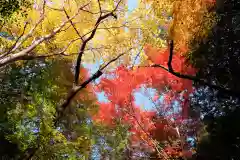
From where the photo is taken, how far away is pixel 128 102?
1172cm

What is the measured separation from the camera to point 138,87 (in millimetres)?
12086

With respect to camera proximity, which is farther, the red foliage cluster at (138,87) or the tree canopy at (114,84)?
the red foliage cluster at (138,87)

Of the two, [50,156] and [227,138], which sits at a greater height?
[227,138]

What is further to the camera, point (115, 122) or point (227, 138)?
point (115, 122)

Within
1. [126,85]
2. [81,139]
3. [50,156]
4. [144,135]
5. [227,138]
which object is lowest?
[50,156]

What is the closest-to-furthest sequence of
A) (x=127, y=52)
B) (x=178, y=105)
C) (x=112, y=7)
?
(x=112, y=7), (x=127, y=52), (x=178, y=105)

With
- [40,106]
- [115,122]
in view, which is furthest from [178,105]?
[40,106]

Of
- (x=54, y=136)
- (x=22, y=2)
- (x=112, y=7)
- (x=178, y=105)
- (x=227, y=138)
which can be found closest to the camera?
(x=22, y=2)

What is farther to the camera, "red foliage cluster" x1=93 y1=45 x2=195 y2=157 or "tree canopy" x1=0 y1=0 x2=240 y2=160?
"red foliage cluster" x1=93 y1=45 x2=195 y2=157

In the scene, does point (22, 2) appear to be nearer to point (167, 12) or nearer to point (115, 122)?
point (167, 12)

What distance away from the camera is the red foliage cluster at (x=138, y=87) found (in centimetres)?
1154

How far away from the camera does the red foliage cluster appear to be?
11539mm

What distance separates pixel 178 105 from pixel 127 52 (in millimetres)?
3495

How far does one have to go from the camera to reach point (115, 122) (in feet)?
38.8
